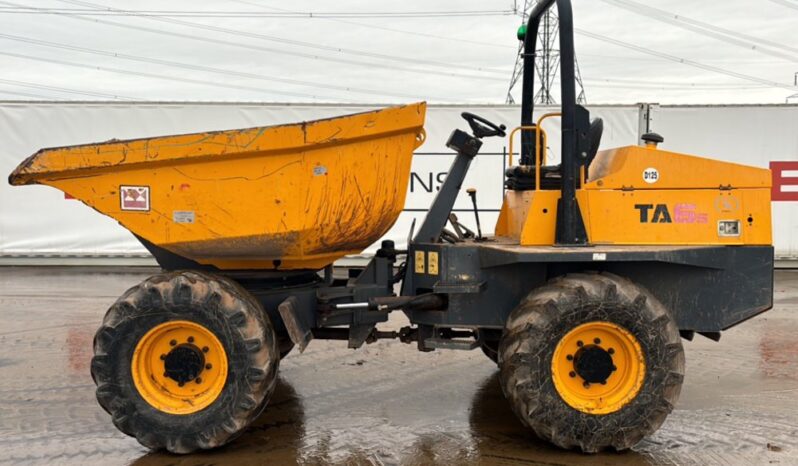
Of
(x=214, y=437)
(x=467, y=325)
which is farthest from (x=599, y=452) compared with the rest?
(x=214, y=437)

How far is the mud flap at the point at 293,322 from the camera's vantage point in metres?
4.57

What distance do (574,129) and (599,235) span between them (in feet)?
2.28

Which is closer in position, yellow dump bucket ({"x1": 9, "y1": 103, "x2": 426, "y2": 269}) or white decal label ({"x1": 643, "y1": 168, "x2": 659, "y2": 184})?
yellow dump bucket ({"x1": 9, "y1": 103, "x2": 426, "y2": 269})

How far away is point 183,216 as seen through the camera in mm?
4332

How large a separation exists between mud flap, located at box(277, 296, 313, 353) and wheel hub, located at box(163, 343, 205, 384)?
1.86 feet

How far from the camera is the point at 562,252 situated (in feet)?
14.2

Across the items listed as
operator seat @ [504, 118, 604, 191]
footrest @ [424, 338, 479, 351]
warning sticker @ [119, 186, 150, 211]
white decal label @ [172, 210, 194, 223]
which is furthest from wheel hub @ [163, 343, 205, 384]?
operator seat @ [504, 118, 604, 191]

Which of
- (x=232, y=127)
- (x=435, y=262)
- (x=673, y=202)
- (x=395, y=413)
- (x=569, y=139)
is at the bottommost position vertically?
(x=395, y=413)

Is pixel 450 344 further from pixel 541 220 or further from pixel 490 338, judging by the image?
pixel 541 220

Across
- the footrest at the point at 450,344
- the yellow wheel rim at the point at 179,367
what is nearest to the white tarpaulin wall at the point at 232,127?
the footrest at the point at 450,344

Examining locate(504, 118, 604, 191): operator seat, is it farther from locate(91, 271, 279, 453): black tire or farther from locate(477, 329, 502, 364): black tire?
locate(91, 271, 279, 453): black tire

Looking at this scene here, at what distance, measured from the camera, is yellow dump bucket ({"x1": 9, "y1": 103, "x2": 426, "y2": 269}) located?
421cm

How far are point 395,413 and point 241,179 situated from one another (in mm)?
2002

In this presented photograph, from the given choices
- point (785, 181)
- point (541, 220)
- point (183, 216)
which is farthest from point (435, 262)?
point (785, 181)
